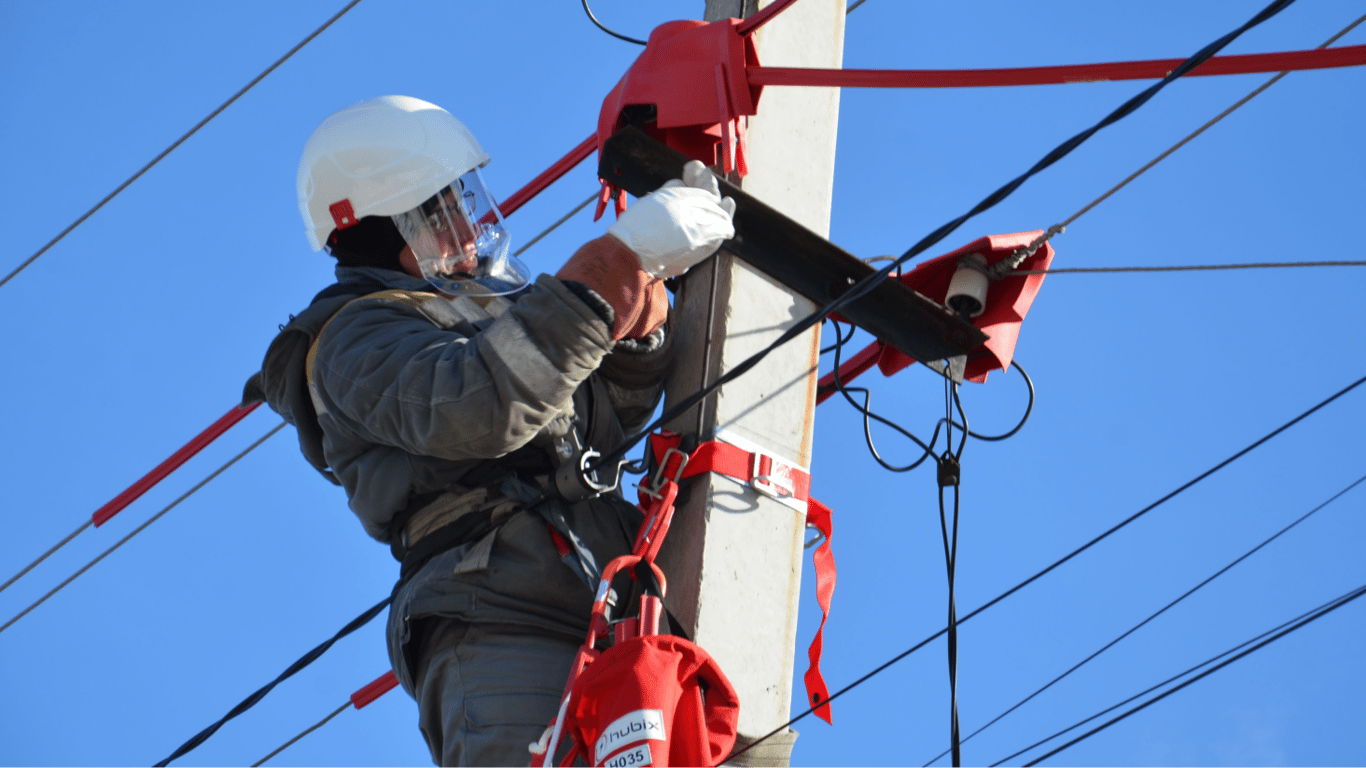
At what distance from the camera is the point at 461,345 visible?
3.16 m

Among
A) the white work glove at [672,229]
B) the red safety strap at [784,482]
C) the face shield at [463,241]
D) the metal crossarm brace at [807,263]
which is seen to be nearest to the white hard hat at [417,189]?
the face shield at [463,241]

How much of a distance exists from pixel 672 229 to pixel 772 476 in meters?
0.59

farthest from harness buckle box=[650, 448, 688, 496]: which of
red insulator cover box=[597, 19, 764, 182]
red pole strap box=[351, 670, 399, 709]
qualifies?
red pole strap box=[351, 670, 399, 709]

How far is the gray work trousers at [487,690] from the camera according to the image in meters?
3.03

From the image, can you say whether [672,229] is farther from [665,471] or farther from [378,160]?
[378,160]

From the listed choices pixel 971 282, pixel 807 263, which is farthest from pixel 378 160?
pixel 971 282

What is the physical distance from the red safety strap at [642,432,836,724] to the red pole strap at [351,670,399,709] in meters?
1.46

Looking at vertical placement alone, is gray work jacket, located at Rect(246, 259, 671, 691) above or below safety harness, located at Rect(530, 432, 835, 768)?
above

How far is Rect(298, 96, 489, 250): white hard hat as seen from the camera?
3770 millimetres

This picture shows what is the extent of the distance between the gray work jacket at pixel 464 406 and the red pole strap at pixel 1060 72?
68 cm

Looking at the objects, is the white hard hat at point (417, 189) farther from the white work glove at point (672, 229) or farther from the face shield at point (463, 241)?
the white work glove at point (672, 229)

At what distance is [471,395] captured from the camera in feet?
9.80

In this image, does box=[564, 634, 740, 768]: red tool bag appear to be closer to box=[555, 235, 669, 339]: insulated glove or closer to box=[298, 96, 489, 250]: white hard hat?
box=[555, 235, 669, 339]: insulated glove

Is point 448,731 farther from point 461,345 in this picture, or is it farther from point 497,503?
point 461,345
